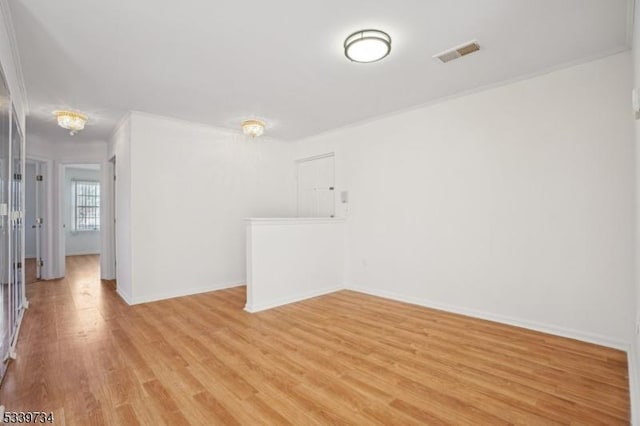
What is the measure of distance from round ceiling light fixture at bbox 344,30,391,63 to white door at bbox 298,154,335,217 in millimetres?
2894

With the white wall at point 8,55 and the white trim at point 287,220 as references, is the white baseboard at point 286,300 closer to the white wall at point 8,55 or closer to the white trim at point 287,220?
the white trim at point 287,220

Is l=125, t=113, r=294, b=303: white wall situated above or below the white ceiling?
below

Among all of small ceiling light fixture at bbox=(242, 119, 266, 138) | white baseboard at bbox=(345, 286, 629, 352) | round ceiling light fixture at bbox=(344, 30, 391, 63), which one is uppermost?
round ceiling light fixture at bbox=(344, 30, 391, 63)

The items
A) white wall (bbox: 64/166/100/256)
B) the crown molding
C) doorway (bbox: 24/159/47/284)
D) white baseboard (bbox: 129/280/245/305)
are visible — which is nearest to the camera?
the crown molding

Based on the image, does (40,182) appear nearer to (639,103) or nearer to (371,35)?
(371,35)

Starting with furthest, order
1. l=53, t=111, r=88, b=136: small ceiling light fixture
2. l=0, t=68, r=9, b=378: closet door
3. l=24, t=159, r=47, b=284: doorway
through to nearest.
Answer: l=24, t=159, r=47, b=284: doorway → l=53, t=111, r=88, b=136: small ceiling light fixture → l=0, t=68, r=9, b=378: closet door

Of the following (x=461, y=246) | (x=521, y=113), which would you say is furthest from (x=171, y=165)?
(x=521, y=113)

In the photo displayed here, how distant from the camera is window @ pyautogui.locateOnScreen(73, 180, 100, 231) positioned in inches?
393

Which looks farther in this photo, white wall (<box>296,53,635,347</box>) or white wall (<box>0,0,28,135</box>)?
white wall (<box>296,53,635,347</box>)

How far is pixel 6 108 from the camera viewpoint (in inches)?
102

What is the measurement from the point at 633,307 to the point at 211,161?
5354 millimetres

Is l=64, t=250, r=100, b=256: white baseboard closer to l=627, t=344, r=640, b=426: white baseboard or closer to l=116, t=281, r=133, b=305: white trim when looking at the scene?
l=116, t=281, r=133, b=305: white trim

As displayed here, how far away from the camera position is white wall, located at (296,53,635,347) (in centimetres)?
281

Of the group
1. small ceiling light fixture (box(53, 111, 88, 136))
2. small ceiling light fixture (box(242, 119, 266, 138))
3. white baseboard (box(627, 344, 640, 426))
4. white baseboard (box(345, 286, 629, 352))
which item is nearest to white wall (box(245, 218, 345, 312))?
white baseboard (box(345, 286, 629, 352))
